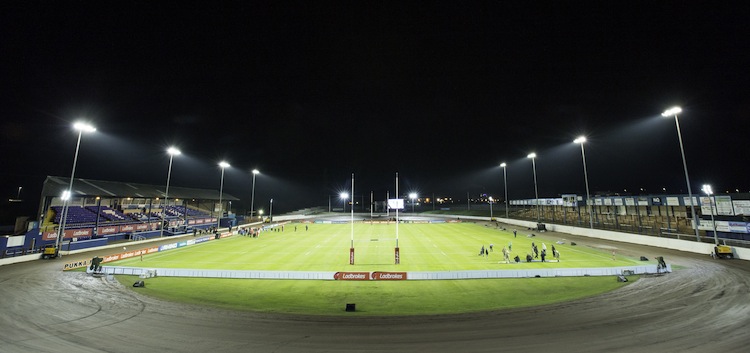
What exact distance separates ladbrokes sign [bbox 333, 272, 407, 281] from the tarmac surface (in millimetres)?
7777

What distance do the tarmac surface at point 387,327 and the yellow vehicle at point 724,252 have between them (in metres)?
13.1

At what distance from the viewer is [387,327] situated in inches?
481

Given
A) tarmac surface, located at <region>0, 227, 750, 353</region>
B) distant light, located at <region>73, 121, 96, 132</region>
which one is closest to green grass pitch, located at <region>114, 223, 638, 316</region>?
tarmac surface, located at <region>0, 227, 750, 353</region>

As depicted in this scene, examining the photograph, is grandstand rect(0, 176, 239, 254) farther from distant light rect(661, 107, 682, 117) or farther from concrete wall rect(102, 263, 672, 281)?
distant light rect(661, 107, 682, 117)

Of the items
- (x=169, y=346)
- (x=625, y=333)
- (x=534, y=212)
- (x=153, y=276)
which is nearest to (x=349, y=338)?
(x=169, y=346)

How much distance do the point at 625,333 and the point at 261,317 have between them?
15.2 meters

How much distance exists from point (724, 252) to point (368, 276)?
106 feet

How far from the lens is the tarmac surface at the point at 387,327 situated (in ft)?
33.7

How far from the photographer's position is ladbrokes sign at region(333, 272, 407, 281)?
69.2 ft

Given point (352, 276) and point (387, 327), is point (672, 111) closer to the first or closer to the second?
point (352, 276)

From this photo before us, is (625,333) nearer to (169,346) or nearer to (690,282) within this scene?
(690,282)

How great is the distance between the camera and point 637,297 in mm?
16000

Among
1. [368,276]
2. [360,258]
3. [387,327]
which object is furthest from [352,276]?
[387,327]

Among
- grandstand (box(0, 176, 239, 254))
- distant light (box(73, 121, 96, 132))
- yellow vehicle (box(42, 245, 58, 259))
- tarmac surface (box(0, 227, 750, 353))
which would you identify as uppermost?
distant light (box(73, 121, 96, 132))
